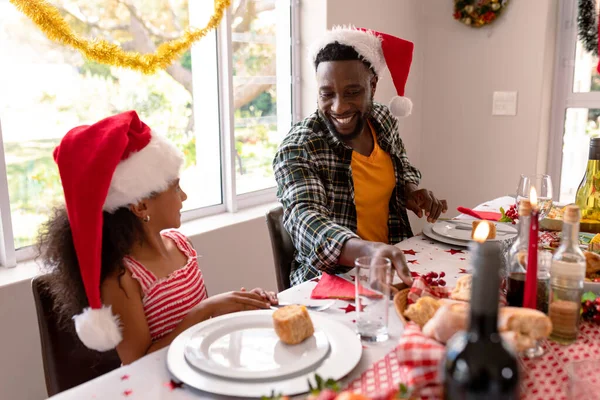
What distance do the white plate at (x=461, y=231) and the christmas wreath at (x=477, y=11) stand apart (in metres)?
1.87

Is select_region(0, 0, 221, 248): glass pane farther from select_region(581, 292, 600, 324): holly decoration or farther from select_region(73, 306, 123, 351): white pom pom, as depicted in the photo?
select_region(581, 292, 600, 324): holly decoration

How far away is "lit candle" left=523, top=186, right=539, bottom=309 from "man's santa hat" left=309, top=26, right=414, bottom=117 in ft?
3.35

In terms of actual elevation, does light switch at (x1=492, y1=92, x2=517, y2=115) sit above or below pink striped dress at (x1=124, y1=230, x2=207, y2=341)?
above

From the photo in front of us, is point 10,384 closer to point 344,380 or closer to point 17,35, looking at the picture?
point 17,35

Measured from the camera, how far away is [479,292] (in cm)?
48

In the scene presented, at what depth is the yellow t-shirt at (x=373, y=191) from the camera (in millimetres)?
1780

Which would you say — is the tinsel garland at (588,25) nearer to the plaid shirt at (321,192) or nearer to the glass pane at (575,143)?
the glass pane at (575,143)

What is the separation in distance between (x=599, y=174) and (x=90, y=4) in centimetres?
177

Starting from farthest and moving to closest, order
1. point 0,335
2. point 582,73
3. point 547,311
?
point 582,73
point 0,335
point 547,311

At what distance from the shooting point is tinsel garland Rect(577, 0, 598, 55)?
2906 millimetres

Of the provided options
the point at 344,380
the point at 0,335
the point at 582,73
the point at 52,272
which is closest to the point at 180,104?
the point at 0,335

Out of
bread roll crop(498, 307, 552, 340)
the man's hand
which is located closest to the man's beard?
the man's hand

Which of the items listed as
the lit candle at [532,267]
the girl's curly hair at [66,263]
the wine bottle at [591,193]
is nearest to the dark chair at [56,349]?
the girl's curly hair at [66,263]

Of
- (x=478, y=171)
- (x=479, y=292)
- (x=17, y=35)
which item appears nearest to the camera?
(x=479, y=292)
